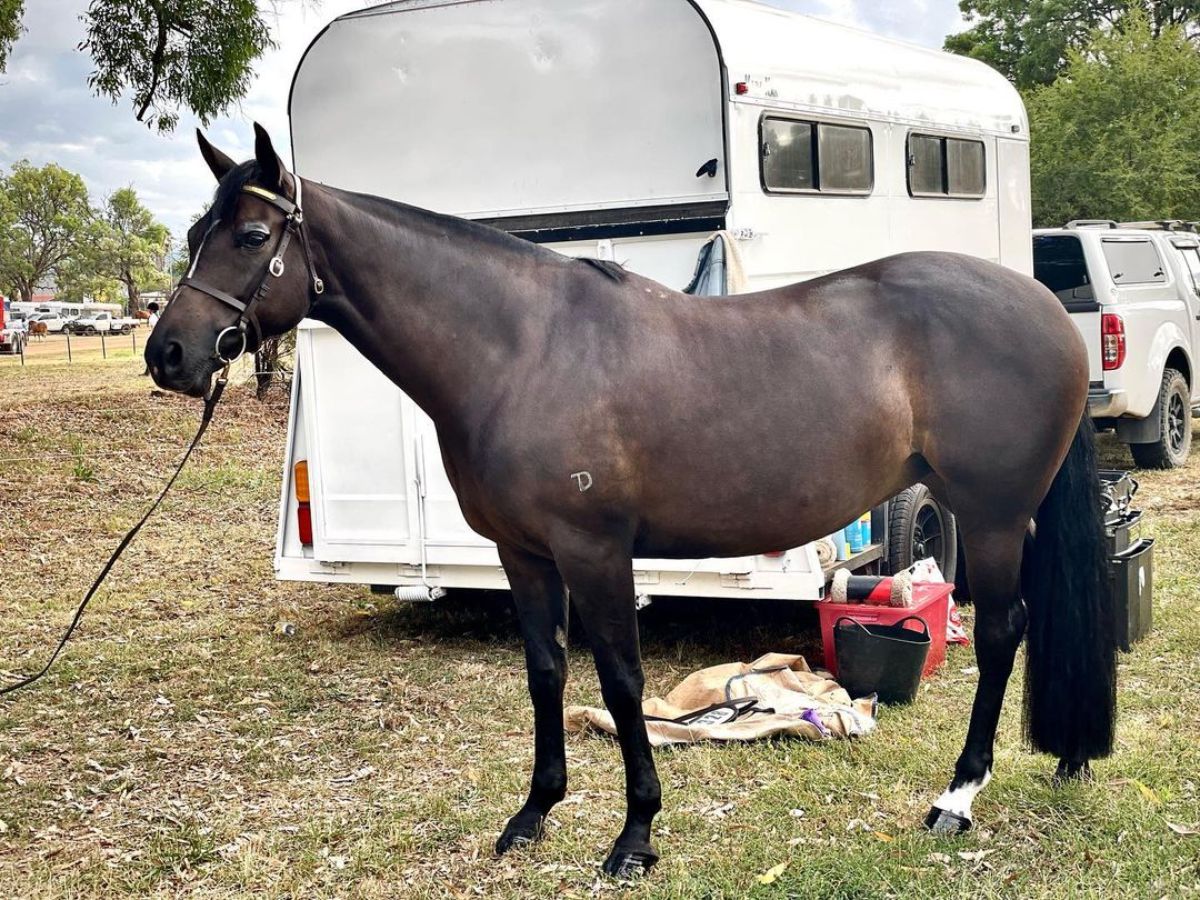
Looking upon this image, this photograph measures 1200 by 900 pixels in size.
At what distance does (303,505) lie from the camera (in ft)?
20.7

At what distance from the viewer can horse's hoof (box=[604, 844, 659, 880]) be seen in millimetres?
3625

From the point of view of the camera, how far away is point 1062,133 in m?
23.2

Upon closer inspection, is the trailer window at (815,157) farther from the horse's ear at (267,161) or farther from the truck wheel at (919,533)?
the horse's ear at (267,161)

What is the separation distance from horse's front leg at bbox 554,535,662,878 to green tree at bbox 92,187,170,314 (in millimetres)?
74199

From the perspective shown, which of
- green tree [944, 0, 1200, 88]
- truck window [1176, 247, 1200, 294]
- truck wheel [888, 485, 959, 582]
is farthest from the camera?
green tree [944, 0, 1200, 88]

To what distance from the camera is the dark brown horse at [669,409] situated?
3.51 metres

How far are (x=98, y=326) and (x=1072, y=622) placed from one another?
6230 cm

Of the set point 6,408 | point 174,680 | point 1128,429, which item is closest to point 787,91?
point 174,680

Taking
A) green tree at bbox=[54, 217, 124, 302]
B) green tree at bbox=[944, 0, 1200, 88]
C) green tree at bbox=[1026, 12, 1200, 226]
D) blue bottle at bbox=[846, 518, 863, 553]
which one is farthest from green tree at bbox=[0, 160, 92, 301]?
blue bottle at bbox=[846, 518, 863, 553]

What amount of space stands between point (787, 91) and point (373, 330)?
3.08 meters

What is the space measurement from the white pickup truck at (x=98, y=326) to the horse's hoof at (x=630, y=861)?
Answer: 56.9m

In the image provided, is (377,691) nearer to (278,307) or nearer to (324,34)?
(278,307)

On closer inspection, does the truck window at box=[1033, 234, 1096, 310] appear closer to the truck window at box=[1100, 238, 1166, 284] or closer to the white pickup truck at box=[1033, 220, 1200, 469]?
the white pickup truck at box=[1033, 220, 1200, 469]

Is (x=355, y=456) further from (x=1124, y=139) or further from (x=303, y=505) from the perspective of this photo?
(x=1124, y=139)
